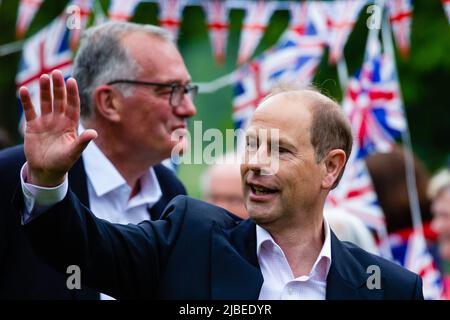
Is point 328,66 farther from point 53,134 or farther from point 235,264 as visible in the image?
point 53,134

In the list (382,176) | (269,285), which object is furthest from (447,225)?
(269,285)

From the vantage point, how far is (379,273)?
3.63m

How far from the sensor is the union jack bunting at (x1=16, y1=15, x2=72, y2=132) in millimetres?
7172

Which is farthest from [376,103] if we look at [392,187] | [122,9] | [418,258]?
[122,9]

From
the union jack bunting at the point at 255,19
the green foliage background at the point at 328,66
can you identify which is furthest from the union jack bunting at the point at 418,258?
the green foliage background at the point at 328,66

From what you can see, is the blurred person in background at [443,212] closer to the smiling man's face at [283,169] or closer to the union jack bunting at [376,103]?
the union jack bunting at [376,103]

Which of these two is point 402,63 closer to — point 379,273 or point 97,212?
point 97,212

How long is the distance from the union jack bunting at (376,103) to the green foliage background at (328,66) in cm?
301

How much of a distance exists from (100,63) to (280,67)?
2.58 metres

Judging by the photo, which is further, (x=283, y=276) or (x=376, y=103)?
(x=376, y=103)

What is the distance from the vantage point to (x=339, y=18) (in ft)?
24.6

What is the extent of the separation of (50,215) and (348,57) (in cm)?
902

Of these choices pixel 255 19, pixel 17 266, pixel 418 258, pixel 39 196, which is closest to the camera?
pixel 39 196

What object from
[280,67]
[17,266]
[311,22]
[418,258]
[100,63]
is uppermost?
[311,22]
